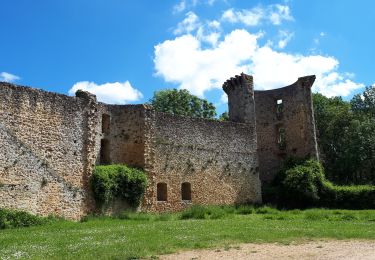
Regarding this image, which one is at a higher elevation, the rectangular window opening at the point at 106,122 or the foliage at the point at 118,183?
the rectangular window opening at the point at 106,122

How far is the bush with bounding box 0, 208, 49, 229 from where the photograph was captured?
15422 millimetres

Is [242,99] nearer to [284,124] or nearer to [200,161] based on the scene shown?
[284,124]

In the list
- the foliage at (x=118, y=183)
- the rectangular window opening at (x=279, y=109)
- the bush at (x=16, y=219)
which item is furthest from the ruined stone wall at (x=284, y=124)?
the bush at (x=16, y=219)

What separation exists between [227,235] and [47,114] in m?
10.2

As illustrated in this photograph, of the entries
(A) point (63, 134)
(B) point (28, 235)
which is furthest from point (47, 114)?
(B) point (28, 235)

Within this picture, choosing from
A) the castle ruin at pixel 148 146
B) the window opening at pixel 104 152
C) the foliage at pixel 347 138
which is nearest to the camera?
the castle ruin at pixel 148 146

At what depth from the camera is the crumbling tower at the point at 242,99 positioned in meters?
29.7

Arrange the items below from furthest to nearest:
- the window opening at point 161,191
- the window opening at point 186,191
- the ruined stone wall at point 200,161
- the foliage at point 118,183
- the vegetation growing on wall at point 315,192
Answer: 1. the vegetation growing on wall at point 315,192
2. the window opening at point 186,191
3. the window opening at point 161,191
4. the ruined stone wall at point 200,161
5. the foliage at point 118,183

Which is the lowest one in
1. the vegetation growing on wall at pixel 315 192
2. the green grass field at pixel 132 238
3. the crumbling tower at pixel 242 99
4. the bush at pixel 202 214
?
the green grass field at pixel 132 238

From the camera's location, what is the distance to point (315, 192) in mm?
27453

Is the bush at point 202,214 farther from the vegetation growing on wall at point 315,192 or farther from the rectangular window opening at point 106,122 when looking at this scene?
the vegetation growing on wall at point 315,192

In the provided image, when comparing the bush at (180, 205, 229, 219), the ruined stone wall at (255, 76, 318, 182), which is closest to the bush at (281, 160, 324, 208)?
the ruined stone wall at (255, 76, 318, 182)

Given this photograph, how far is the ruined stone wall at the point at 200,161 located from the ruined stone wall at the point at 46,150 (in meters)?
3.55

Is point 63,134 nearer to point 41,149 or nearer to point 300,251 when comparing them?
point 41,149
